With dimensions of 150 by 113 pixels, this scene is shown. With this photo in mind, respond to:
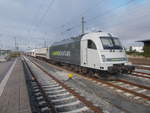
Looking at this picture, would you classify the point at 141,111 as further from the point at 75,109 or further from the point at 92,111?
the point at 75,109

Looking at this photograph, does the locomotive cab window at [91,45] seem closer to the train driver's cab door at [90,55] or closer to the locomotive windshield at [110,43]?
the train driver's cab door at [90,55]

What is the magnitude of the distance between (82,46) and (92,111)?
7.24m

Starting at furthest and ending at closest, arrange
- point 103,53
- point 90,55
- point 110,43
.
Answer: point 90,55, point 110,43, point 103,53

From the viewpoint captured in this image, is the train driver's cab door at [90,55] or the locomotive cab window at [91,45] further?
the locomotive cab window at [91,45]

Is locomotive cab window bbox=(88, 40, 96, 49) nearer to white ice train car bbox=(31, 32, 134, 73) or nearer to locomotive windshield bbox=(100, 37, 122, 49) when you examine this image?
white ice train car bbox=(31, 32, 134, 73)

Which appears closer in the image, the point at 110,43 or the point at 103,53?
the point at 103,53

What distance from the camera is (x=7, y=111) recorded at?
15.0 feet

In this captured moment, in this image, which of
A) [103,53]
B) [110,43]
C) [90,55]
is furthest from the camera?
[90,55]

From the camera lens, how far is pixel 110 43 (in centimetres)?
1017

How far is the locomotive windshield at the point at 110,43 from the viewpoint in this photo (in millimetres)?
9914

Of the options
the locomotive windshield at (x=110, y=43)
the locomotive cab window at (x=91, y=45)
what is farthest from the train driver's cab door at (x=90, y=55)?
Result: the locomotive windshield at (x=110, y=43)

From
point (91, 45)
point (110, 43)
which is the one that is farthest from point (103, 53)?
point (91, 45)

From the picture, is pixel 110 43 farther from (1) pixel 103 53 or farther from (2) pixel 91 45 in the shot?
(2) pixel 91 45

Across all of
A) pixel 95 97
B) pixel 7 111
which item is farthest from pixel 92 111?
pixel 7 111
